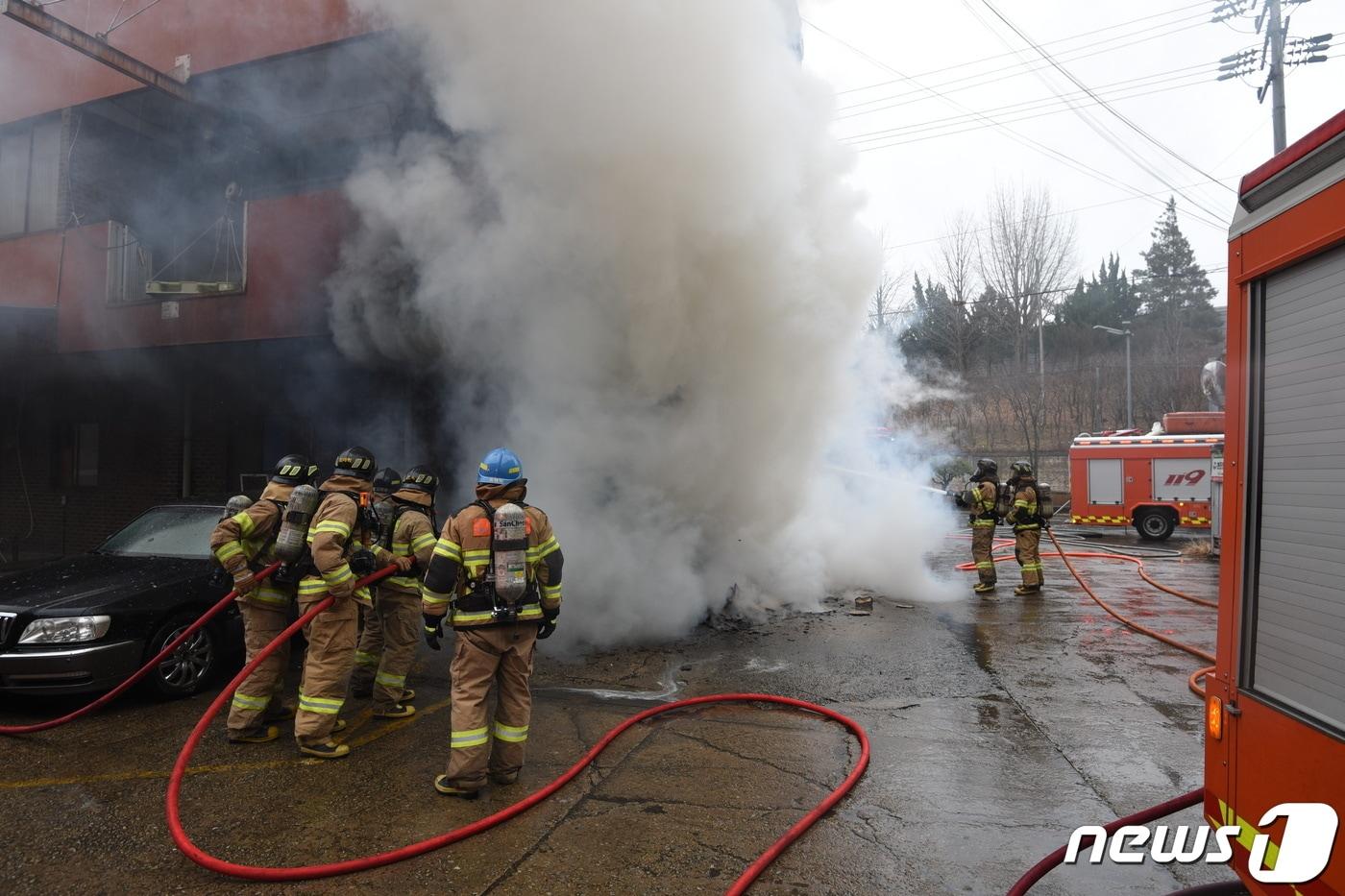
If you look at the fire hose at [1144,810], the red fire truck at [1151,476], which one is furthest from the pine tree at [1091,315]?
the fire hose at [1144,810]

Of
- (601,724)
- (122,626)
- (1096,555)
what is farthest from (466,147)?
(1096,555)

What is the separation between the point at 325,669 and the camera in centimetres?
404

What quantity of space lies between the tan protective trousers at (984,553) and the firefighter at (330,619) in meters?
7.39

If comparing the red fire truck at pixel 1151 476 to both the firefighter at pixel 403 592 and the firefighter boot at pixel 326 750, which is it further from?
the firefighter boot at pixel 326 750

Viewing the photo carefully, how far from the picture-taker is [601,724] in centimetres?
454

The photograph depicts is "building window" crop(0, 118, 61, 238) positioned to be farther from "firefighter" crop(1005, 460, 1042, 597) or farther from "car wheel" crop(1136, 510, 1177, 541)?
"car wheel" crop(1136, 510, 1177, 541)

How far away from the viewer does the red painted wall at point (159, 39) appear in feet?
26.3

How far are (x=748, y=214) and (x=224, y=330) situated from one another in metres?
6.58

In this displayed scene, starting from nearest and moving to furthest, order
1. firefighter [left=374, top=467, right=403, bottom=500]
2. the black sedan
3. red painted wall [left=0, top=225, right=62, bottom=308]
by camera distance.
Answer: the black sedan, firefighter [left=374, top=467, right=403, bottom=500], red painted wall [left=0, top=225, right=62, bottom=308]

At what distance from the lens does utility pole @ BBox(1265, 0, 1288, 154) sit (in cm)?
1233

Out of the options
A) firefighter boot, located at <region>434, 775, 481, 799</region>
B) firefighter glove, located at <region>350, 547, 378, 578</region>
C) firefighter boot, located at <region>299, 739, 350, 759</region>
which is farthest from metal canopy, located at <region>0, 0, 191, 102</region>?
firefighter boot, located at <region>434, 775, 481, 799</region>

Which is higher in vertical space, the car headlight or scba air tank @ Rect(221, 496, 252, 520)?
scba air tank @ Rect(221, 496, 252, 520)

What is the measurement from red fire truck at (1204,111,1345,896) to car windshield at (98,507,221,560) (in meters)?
6.31

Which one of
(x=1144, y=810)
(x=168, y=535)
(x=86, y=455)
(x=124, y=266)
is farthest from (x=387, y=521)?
(x=86, y=455)
